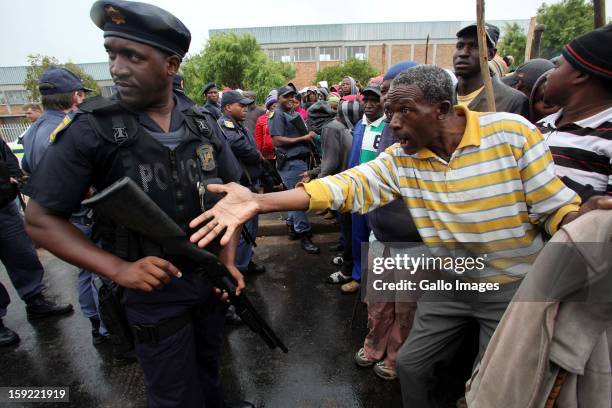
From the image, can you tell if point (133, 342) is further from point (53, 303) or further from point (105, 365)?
point (53, 303)

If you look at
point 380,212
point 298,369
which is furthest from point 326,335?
point 380,212

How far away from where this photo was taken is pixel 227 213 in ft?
4.51

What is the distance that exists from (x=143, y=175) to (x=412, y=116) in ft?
4.14

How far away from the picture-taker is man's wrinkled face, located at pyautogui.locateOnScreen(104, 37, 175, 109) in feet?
4.73

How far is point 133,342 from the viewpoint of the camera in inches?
67.0

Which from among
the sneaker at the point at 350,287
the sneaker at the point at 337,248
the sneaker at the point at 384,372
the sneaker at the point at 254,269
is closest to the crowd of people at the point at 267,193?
the sneaker at the point at 384,372

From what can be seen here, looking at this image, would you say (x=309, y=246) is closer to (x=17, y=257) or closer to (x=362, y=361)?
(x=362, y=361)

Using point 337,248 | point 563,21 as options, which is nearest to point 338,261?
point 337,248

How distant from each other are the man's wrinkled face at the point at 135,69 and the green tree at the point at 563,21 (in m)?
27.1

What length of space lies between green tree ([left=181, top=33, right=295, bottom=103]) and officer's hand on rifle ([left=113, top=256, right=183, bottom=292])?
26693 mm

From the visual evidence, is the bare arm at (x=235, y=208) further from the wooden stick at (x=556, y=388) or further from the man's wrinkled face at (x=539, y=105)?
the man's wrinkled face at (x=539, y=105)

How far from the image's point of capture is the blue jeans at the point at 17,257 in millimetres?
3268

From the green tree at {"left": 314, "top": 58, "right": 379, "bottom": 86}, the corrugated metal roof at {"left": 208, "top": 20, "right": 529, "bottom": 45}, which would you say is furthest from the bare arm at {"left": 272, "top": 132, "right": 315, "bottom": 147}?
the corrugated metal roof at {"left": 208, "top": 20, "right": 529, "bottom": 45}

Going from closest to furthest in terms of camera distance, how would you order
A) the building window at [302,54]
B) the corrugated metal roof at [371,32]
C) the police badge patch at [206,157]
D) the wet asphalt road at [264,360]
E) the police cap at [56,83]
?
1. the police badge patch at [206,157]
2. the wet asphalt road at [264,360]
3. the police cap at [56,83]
4. the corrugated metal roof at [371,32]
5. the building window at [302,54]
